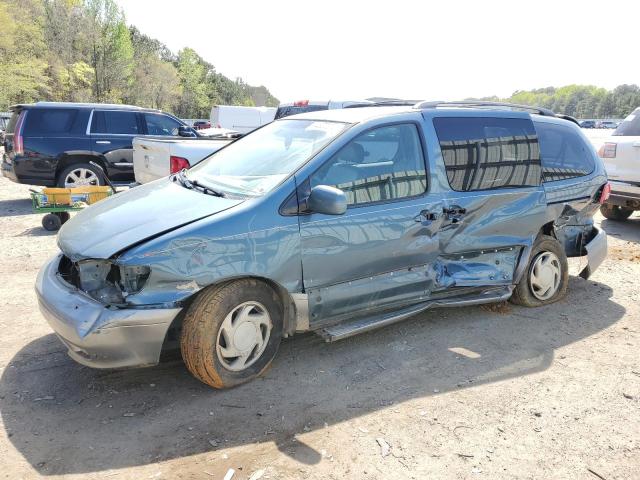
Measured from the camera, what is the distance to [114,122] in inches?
401

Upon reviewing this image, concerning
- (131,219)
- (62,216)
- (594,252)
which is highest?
(131,219)

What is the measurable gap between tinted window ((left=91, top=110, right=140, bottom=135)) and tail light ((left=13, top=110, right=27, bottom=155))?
3.87 feet

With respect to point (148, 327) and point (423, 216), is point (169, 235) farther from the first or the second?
point (423, 216)

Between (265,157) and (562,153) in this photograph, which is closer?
(265,157)

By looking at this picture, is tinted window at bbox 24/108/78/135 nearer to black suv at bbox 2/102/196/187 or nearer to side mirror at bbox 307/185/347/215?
black suv at bbox 2/102/196/187

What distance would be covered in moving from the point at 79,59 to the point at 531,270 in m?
63.1

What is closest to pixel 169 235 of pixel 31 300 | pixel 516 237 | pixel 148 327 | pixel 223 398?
pixel 148 327

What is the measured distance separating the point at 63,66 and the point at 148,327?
194 ft

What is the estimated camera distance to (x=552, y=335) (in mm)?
4383

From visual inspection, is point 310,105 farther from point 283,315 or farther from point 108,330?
point 108,330

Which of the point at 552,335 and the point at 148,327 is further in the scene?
the point at 552,335

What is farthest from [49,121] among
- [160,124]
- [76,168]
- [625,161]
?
[625,161]

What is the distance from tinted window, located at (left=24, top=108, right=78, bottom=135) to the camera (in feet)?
30.7

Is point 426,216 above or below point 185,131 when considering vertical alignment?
below
